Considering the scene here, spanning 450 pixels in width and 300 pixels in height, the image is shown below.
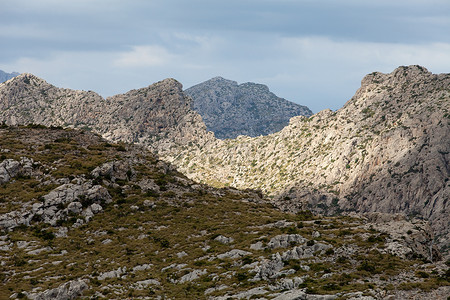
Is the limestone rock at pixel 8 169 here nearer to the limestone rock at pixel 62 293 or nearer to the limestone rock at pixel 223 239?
the limestone rock at pixel 62 293

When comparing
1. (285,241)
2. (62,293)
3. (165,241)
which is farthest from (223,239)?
(62,293)

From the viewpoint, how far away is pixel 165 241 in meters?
77.5

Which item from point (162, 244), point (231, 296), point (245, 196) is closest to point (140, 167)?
point (245, 196)

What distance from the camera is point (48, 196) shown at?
84.6 meters

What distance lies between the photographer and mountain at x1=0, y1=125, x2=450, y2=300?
181 feet

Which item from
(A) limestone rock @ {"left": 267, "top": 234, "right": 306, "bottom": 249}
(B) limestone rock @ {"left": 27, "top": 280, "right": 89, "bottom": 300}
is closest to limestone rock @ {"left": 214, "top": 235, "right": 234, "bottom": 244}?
(A) limestone rock @ {"left": 267, "top": 234, "right": 306, "bottom": 249}

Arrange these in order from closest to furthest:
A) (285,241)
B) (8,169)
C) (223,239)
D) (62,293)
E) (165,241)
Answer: (62,293) → (285,241) → (223,239) → (165,241) → (8,169)

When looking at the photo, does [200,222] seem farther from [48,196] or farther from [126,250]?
[48,196]

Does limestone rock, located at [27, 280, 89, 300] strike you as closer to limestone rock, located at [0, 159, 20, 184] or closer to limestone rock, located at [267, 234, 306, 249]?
limestone rock, located at [267, 234, 306, 249]

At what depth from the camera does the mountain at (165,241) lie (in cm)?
5528

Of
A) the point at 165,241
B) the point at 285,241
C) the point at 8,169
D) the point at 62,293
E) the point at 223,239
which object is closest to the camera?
the point at 62,293

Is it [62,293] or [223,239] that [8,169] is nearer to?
[62,293]

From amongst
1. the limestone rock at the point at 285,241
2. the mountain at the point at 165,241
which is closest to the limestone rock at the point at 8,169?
the mountain at the point at 165,241

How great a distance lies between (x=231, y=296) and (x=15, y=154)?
6651 cm
